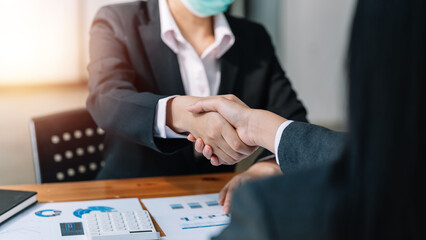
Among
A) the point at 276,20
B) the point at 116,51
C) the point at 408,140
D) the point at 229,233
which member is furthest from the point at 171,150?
the point at 276,20

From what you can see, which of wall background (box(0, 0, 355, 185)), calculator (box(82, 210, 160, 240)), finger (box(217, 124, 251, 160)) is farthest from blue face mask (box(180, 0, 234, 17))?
wall background (box(0, 0, 355, 185))

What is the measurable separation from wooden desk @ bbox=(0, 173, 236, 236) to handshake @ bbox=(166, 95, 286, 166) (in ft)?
0.35

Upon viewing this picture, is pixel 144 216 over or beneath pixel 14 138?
over

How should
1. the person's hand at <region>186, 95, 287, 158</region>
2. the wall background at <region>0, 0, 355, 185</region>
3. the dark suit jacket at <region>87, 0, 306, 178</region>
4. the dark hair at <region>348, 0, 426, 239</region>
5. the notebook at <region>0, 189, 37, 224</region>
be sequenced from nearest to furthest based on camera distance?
the dark hair at <region>348, 0, 426, 239</region>
the notebook at <region>0, 189, 37, 224</region>
the person's hand at <region>186, 95, 287, 158</region>
the dark suit jacket at <region>87, 0, 306, 178</region>
the wall background at <region>0, 0, 355, 185</region>

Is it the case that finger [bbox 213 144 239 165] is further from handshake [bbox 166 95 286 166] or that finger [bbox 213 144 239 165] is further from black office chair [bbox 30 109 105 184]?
black office chair [bbox 30 109 105 184]

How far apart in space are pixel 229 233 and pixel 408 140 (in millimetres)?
215

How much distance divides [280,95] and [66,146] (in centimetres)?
69

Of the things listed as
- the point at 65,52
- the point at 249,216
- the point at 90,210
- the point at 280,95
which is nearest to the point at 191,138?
the point at 90,210

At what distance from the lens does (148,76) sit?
1.41m

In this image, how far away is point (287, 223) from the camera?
44 cm

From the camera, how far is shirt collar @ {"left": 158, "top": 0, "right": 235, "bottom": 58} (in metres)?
1.39

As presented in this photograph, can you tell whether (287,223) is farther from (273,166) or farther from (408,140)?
(273,166)

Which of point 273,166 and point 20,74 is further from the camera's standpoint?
point 20,74

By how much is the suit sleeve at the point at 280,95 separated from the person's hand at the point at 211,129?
1.01 feet
